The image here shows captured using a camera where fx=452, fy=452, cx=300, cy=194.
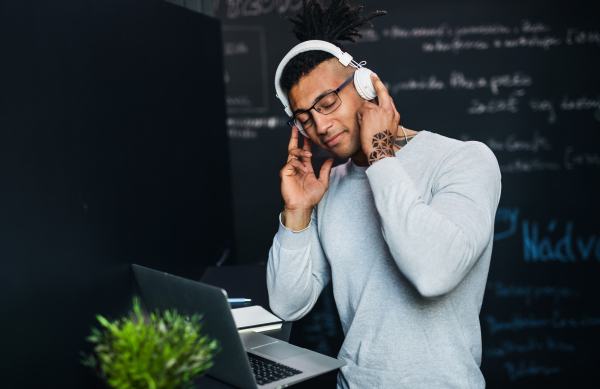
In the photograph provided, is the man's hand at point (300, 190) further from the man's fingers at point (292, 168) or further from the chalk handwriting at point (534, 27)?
the chalk handwriting at point (534, 27)

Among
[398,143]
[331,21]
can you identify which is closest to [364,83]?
[398,143]

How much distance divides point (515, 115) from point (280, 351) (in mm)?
1886

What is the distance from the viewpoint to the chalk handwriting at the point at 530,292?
236cm

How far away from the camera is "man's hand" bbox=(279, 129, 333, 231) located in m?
1.27

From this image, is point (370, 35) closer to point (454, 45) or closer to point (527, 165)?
point (454, 45)

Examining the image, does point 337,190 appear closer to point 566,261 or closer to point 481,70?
point 481,70

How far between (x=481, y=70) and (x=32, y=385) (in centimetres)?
232

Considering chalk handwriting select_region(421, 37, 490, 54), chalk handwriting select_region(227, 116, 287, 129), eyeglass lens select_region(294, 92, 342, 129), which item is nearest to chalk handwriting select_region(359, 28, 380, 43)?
chalk handwriting select_region(421, 37, 490, 54)

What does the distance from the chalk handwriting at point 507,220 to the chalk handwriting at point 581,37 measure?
0.90 m

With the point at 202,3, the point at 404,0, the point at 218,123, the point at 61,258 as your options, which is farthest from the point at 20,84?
the point at 404,0

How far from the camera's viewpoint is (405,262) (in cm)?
91

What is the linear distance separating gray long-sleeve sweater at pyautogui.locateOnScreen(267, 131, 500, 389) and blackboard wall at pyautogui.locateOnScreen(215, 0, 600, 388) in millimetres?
1164

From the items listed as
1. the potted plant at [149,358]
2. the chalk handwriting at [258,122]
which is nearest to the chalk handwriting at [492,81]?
the chalk handwriting at [258,122]

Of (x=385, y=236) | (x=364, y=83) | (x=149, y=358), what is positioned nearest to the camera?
(x=149, y=358)
